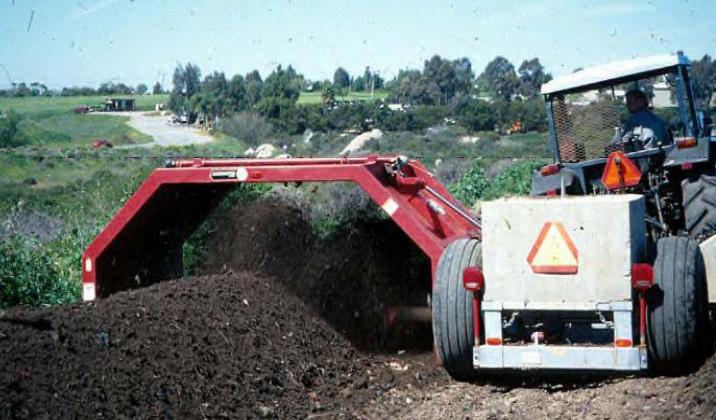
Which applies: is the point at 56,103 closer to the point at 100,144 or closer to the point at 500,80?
the point at 100,144

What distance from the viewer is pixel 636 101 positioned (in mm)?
8969

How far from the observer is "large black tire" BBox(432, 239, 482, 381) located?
7.09 meters

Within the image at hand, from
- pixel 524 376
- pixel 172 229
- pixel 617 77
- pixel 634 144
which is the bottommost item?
pixel 524 376

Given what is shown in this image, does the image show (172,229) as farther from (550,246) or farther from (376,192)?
(550,246)

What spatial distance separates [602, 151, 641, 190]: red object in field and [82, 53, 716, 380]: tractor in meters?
0.01

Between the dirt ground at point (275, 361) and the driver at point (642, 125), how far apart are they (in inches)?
98.6

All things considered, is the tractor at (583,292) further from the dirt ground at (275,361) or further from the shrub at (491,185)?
the shrub at (491,185)

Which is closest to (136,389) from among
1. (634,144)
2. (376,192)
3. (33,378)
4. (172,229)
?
(33,378)

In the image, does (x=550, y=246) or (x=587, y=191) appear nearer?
(x=550, y=246)

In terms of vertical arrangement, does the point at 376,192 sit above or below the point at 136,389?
above

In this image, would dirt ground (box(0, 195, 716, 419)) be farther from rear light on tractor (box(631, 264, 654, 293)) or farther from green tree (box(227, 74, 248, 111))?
green tree (box(227, 74, 248, 111))

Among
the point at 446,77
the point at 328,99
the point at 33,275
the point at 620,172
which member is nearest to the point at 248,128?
the point at 328,99

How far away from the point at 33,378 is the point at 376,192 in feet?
10.5

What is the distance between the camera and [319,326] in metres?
8.97
